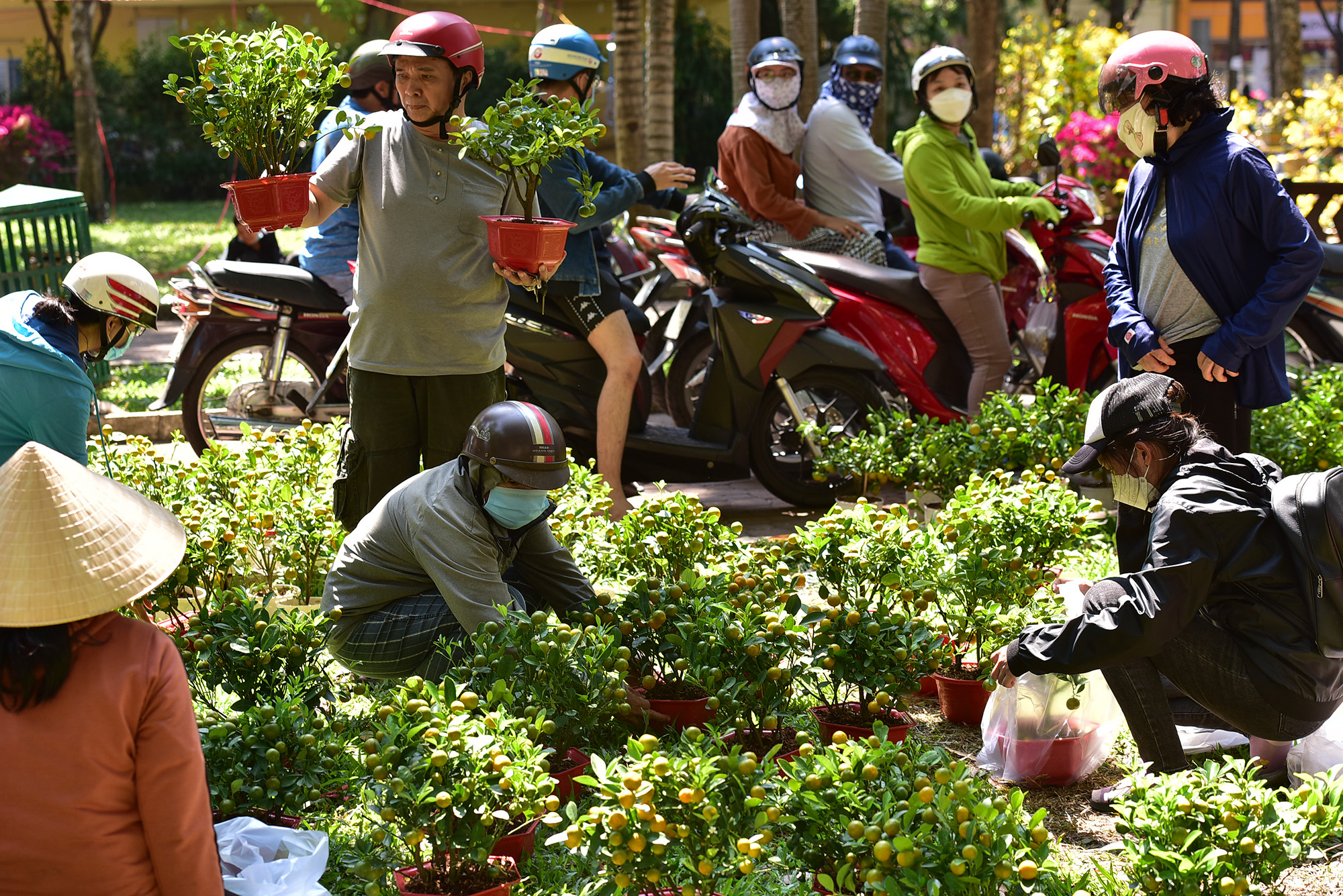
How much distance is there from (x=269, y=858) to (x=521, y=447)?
4.04 feet

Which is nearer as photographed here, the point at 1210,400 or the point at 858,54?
the point at 1210,400

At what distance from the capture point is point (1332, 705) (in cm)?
324

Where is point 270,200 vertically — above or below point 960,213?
above

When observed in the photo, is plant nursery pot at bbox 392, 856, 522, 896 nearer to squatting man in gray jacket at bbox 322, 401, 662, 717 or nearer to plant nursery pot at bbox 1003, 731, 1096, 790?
squatting man in gray jacket at bbox 322, 401, 662, 717

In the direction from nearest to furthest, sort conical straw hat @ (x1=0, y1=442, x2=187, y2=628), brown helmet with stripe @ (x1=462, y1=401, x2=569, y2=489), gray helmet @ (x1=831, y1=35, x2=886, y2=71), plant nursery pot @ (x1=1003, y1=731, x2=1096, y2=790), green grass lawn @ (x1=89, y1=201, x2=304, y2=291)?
1. conical straw hat @ (x1=0, y1=442, x2=187, y2=628)
2. brown helmet with stripe @ (x1=462, y1=401, x2=569, y2=489)
3. plant nursery pot @ (x1=1003, y1=731, x2=1096, y2=790)
4. gray helmet @ (x1=831, y1=35, x2=886, y2=71)
5. green grass lawn @ (x1=89, y1=201, x2=304, y2=291)

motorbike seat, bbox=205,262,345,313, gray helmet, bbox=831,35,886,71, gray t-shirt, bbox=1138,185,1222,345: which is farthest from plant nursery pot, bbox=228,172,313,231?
gray helmet, bbox=831,35,886,71

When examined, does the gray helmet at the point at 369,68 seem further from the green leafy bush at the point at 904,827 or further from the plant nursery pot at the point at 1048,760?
the green leafy bush at the point at 904,827

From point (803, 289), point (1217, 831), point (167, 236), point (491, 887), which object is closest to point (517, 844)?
point (491, 887)

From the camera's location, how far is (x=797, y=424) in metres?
6.28

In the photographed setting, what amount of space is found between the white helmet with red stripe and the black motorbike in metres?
2.13

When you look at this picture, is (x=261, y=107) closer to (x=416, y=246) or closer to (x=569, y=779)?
(x=416, y=246)

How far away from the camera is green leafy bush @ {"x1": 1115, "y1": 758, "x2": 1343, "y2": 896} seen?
2.43 meters

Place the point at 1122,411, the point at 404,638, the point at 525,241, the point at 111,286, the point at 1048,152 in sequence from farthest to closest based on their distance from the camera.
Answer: the point at 1048,152, the point at 111,286, the point at 525,241, the point at 404,638, the point at 1122,411

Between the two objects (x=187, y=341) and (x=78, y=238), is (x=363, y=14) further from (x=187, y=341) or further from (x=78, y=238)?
(x=187, y=341)
